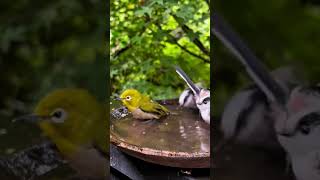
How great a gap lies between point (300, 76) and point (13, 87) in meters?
0.62

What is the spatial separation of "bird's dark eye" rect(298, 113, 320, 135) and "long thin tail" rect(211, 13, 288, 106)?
6 centimetres

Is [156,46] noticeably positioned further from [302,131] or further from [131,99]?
[302,131]

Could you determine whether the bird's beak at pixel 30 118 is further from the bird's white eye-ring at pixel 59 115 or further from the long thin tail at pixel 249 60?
the long thin tail at pixel 249 60

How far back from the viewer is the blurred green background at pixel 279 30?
0.96 metres

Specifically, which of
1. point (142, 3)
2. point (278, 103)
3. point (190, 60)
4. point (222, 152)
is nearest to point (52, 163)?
point (222, 152)

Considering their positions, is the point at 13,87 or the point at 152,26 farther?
the point at 152,26

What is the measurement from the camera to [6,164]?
991 millimetres

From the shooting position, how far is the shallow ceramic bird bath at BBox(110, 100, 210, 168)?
132cm

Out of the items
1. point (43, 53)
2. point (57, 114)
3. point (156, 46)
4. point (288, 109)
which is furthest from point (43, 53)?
point (156, 46)

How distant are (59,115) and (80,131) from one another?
0.19ft

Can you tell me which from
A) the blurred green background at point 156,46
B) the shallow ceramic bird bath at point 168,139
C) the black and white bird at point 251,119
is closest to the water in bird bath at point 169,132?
the shallow ceramic bird bath at point 168,139

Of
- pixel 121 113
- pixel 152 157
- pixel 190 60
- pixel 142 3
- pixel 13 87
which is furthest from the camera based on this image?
pixel 190 60

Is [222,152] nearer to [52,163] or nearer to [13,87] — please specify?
[52,163]

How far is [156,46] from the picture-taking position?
6.79 feet
